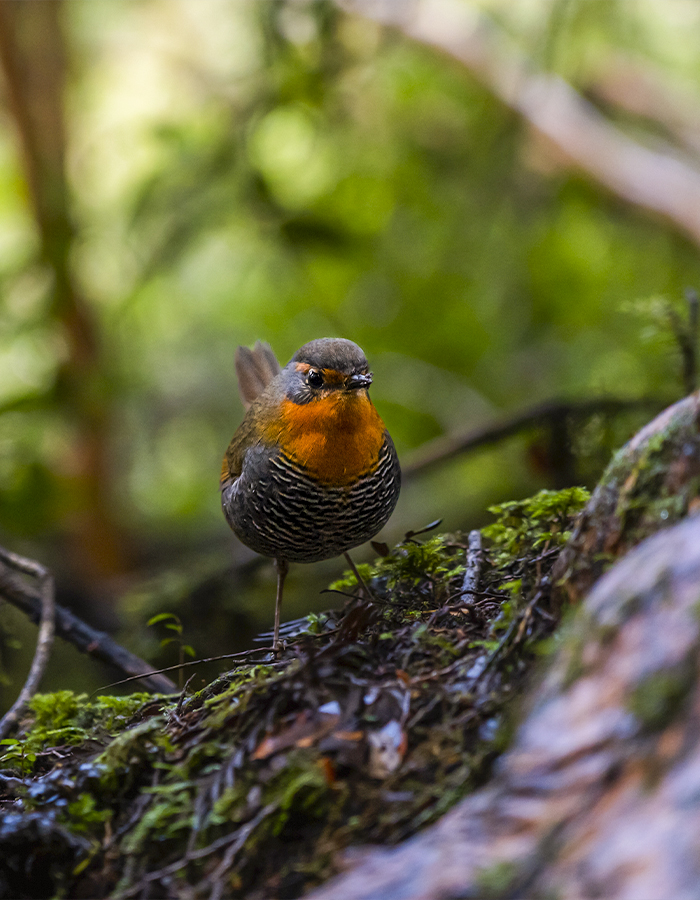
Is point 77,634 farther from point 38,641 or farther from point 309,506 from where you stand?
point 309,506

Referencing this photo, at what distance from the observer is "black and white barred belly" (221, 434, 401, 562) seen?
304cm

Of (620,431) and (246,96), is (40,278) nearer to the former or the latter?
(246,96)

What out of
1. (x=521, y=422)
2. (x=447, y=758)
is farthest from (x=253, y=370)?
(x=447, y=758)

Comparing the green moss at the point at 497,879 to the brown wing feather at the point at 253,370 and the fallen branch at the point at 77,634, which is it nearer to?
the fallen branch at the point at 77,634

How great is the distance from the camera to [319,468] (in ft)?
10.1

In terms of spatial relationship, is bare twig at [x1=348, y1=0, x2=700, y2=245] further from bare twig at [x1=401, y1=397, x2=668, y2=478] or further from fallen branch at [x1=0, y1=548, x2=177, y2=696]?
fallen branch at [x1=0, y1=548, x2=177, y2=696]

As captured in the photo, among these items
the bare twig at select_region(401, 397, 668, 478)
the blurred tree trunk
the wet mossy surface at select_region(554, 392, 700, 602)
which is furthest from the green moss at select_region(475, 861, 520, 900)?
the blurred tree trunk

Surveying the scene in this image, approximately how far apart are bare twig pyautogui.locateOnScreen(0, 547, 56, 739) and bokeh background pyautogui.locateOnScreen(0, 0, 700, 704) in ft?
2.53

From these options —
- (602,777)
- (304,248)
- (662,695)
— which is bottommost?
(602,777)

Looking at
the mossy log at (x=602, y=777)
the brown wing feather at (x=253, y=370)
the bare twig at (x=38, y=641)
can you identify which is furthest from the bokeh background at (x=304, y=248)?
the mossy log at (x=602, y=777)

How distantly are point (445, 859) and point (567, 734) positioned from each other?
0.32 m

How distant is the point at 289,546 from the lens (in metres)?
3.20

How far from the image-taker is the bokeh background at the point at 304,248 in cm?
555

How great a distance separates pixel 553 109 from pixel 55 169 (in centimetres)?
502
